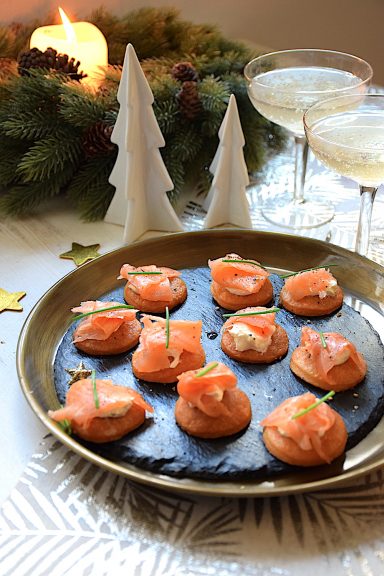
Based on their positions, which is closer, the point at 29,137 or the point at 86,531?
the point at 86,531

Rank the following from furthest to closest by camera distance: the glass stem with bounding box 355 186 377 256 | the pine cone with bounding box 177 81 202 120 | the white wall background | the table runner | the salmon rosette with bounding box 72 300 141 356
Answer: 1. the white wall background
2. the pine cone with bounding box 177 81 202 120
3. the glass stem with bounding box 355 186 377 256
4. the salmon rosette with bounding box 72 300 141 356
5. the table runner

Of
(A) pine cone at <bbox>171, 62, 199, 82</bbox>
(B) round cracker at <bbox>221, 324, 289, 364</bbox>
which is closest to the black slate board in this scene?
(B) round cracker at <bbox>221, 324, 289, 364</bbox>

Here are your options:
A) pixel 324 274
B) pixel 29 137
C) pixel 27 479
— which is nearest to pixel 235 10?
pixel 29 137

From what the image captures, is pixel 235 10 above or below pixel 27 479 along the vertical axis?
above

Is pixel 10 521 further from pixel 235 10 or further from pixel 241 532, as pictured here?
pixel 235 10

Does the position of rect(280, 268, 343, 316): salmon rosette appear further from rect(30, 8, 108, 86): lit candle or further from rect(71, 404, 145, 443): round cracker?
rect(30, 8, 108, 86): lit candle

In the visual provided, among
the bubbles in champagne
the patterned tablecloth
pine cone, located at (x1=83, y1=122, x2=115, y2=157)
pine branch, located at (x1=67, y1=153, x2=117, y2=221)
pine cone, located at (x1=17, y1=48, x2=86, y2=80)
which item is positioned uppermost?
pine cone, located at (x1=17, y1=48, x2=86, y2=80)

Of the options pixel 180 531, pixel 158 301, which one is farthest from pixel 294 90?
pixel 180 531

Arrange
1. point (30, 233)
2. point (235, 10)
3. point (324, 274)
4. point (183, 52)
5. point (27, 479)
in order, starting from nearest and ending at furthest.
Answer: point (27, 479) → point (324, 274) → point (30, 233) → point (183, 52) → point (235, 10)
